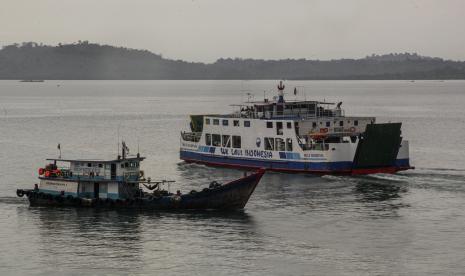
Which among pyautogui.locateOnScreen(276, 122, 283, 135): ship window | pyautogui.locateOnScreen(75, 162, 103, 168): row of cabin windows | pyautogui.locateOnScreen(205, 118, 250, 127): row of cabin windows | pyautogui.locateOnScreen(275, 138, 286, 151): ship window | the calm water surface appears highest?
pyautogui.locateOnScreen(205, 118, 250, 127): row of cabin windows

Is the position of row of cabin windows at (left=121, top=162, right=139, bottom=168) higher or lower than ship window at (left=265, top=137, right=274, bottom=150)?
lower

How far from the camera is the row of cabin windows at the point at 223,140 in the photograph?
86.2 meters

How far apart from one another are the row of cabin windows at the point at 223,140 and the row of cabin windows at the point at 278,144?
411cm

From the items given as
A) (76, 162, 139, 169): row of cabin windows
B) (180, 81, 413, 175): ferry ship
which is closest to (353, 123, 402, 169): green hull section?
(180, 81, 413, 175): ferry ship

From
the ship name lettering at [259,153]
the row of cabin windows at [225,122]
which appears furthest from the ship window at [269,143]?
the row of cabin windows at [225,122]

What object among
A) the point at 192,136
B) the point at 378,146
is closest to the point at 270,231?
the point at 378,146

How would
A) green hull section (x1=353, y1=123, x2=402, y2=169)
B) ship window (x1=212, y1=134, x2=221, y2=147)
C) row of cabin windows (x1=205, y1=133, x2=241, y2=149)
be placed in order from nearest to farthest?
green hull section (x1=353, y1=123, x2=402, y2=169)
row of cabin windows (x1=205, y1=133, x2=241, y2=149)
ship window (x1=212, y1=134, x2=221, y2=147)

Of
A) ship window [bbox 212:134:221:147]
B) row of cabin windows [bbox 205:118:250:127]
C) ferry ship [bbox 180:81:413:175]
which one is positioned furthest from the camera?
ship window [bbox 212:134:221:147]

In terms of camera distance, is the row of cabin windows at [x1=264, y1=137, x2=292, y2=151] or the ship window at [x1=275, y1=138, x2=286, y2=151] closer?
the row of cabin windows at [x1=264, y1=137, x2=292, y2=151]

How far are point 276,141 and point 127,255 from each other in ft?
112

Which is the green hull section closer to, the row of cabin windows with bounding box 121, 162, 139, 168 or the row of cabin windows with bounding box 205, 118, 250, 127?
the row of cabin windows with bounding box 205, 118, 250, 127

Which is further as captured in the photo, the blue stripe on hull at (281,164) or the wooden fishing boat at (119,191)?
the blue stripe on hull at (281,164)

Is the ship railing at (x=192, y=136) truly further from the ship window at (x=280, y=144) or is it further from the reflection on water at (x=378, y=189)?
the reflection on water at (x=378, y=189)

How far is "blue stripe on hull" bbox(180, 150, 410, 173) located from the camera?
77.2m
